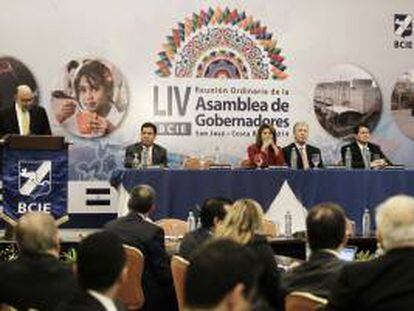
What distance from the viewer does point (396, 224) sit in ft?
9.62

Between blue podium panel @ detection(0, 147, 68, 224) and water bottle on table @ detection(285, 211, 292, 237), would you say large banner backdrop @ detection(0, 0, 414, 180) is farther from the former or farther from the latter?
water bottle on table @ detection(285, 211, 292, 237)

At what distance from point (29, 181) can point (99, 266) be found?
14.2ft

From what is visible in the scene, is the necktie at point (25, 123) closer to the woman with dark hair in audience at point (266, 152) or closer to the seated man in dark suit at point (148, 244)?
the woman with dark hair in audience at point (266, 152)

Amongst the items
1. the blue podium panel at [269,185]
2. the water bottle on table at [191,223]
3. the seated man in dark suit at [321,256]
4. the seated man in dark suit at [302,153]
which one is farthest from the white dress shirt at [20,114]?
the seated man in dark suit at [321,256]

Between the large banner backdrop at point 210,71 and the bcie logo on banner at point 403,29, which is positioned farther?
the bcie logo on banner at point 403,29

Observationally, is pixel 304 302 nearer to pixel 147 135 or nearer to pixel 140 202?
pixel 140 202

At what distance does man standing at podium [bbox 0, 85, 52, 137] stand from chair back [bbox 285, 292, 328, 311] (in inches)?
210

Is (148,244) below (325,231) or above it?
below

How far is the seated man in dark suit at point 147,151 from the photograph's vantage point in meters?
8.02

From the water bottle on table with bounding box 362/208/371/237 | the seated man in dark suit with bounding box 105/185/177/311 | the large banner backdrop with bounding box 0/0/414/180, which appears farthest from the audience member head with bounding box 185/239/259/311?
the large banner backdrop with bounding box 0/0/414/180

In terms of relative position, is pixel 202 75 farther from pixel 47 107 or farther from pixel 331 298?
pixel 331 298

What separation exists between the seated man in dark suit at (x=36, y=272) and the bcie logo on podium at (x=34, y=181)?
3.41 meters

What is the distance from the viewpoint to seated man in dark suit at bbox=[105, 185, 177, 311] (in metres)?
4.84

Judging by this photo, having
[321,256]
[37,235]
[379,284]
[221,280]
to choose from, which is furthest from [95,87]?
[221,280]
